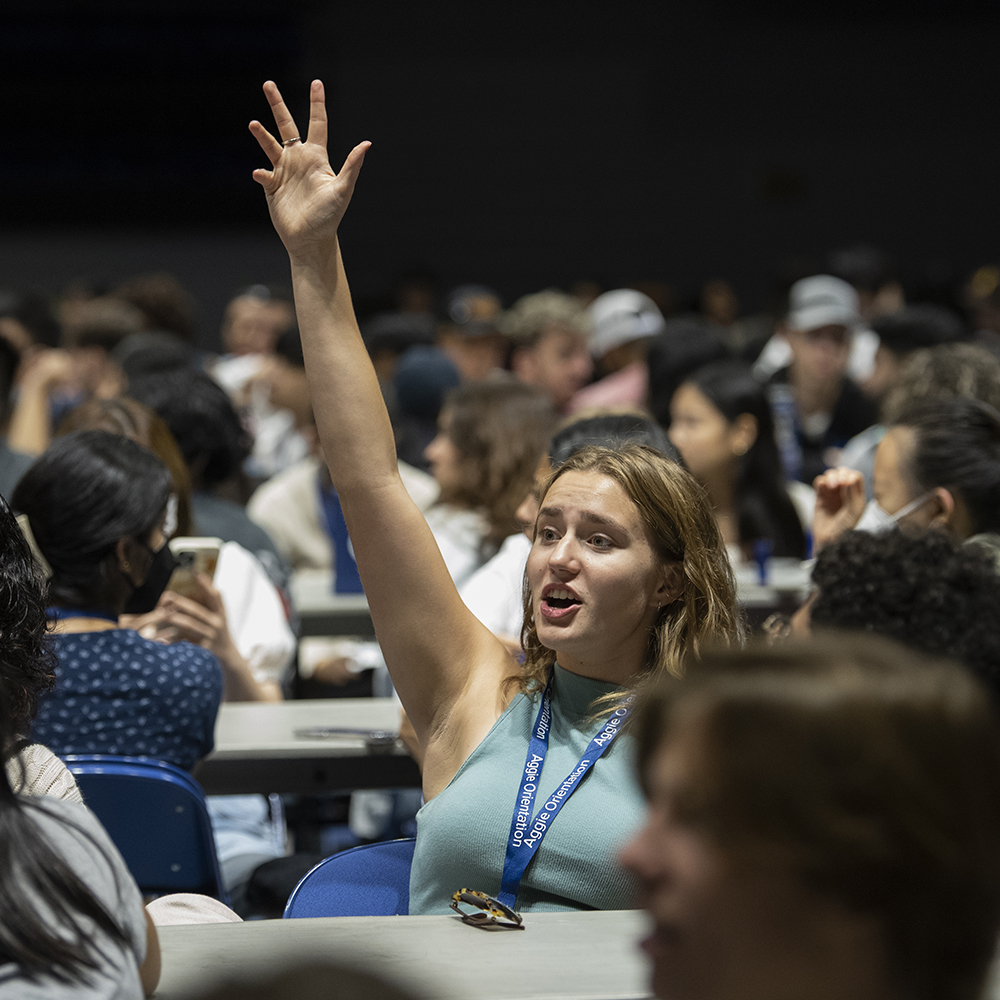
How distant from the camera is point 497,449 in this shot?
343cm

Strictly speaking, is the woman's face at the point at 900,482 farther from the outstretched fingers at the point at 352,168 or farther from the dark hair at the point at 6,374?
the dark hair at the point at 6,374

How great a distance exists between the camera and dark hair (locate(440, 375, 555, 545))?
3.40m

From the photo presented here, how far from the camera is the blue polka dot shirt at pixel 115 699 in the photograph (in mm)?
2170

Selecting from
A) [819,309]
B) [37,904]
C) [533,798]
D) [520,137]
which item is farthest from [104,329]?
[520,137]

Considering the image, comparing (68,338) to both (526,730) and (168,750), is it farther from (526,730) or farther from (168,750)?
(526,730)

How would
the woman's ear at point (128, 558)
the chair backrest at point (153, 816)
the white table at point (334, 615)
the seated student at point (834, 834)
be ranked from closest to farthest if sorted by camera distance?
1. the seated student at point (834, 834)
2. the chair backrest at point (153, 816)
3. the woman's ear at point (128, 558)
4. the white table at point (334, 615)

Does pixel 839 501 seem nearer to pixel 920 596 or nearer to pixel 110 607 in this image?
pixel 920 596

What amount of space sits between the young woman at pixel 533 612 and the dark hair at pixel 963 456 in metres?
0.94

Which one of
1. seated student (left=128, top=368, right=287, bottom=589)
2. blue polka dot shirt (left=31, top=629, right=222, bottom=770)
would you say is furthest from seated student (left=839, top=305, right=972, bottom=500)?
blue polka dot shirt (left=31, top=629, right=222, bottom=770)

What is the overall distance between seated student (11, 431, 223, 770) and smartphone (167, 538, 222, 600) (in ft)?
0.60

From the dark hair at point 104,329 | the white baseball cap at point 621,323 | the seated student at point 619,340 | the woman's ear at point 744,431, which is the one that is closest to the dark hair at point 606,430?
the woman's ear at point 744,431

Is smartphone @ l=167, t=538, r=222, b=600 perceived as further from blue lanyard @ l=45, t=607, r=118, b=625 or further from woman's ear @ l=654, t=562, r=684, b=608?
woman's ear @ l=654, t=562, r=684, b=608

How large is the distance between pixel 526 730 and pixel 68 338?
5.03 m

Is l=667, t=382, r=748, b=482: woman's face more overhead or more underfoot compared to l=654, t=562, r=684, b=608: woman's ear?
more overhead
